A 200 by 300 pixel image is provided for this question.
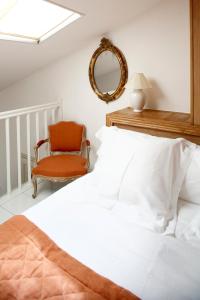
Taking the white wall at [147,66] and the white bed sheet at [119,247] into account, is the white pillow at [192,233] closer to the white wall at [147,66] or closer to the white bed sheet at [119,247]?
the white bed sheet at [119,247]

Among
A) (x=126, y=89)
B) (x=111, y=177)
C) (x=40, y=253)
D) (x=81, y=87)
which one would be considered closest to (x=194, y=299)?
(x=40, y=253)

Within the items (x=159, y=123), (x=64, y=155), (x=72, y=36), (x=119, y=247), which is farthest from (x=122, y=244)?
(x=72, y=36)

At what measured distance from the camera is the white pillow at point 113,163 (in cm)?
164

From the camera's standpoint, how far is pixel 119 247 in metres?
1.24

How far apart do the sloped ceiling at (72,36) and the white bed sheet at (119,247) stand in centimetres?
154

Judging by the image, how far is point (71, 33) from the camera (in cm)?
254

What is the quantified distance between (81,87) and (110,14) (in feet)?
3.17

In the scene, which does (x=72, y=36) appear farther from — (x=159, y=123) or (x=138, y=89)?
(x=159, y=123)

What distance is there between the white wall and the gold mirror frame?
53 mm

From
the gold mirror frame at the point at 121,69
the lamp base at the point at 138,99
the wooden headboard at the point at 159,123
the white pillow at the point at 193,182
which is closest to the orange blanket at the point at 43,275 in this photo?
the white pillow at the point at 193,182

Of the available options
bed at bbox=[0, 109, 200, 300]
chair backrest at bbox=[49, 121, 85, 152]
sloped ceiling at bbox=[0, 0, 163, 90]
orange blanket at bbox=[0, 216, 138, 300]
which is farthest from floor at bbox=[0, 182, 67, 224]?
sloped ceiling at bbox=[0, 0, 163, 90]

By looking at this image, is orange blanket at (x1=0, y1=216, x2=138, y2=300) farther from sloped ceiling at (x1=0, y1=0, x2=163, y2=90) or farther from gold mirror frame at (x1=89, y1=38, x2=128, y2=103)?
gold mirror frame at (x1=89, y1=38, x2=128, y2=103)

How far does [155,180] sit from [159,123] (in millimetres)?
712

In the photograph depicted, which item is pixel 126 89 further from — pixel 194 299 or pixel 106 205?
pixel 194 299
